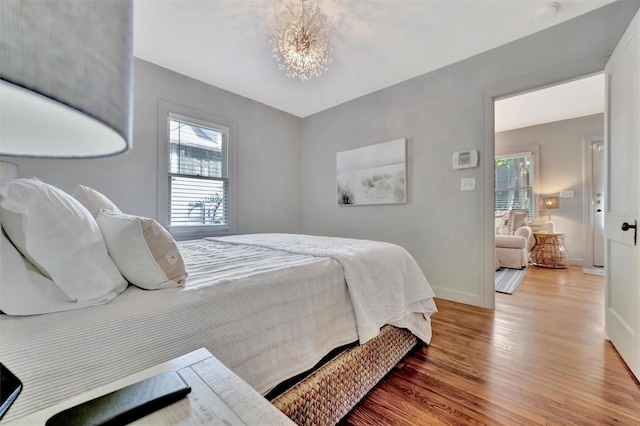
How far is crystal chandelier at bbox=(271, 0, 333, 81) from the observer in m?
2.11

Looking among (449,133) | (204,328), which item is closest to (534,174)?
(449,133)

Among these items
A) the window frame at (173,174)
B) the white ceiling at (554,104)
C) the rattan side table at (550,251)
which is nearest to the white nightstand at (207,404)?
the window frame at (173,174)

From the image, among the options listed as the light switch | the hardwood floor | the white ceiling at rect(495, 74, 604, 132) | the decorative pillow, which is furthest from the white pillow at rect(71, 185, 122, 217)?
the white ceiling at rect(495, 74, 604, 132)

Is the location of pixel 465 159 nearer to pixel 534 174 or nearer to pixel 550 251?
pixel 550 251

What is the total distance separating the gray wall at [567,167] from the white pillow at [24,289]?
693cm

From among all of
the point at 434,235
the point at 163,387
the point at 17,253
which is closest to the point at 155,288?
the point at 17,253

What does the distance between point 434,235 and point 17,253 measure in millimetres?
3233

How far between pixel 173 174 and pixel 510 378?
3587mm

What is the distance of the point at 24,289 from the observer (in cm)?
70

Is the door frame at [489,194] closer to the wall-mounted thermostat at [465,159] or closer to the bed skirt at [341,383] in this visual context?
the wall-mounted thermostat at [465,159]

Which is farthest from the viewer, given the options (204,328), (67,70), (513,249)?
(513,249)

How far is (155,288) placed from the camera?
3.14 feet

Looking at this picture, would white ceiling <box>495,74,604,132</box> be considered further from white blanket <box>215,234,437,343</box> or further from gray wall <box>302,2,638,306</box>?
white blanket <box>215,234,437,343</box>

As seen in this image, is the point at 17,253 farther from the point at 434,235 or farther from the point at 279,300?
the point at 434,235
